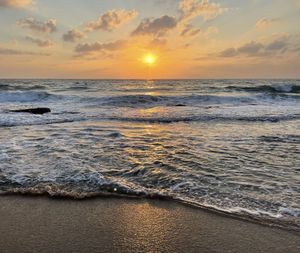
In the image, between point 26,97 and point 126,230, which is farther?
point 26,97

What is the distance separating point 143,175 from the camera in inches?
211

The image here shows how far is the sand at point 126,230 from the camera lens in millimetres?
3059

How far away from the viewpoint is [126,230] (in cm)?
339

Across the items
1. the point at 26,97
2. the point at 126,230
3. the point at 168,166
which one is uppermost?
the point at 126,230

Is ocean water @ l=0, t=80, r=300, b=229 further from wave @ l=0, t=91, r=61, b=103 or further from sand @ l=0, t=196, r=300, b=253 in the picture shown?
wave @ l=0, t=91, r=61, b=103

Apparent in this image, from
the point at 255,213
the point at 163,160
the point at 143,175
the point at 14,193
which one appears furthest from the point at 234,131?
the point at 14,193

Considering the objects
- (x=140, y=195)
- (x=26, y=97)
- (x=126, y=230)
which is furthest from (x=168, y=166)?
(x=26, y=97)

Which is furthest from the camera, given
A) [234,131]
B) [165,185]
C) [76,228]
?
[234,131]

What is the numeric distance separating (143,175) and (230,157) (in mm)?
2163

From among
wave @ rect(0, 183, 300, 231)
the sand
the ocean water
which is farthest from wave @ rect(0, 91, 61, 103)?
the sand

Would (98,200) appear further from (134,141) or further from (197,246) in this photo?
(134,141)

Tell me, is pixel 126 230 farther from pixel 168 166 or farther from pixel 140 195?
pixel 168 166

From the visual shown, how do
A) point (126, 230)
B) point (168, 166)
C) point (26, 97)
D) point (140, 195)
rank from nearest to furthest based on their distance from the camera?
point (126, 230), point (140, 195), point (168, 166), point (26, 97)

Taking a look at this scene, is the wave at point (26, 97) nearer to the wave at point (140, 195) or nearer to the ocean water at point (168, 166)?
the ocean water at point (168, 166)
